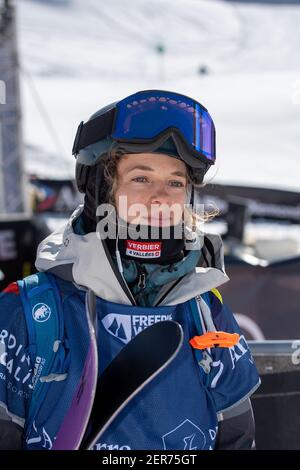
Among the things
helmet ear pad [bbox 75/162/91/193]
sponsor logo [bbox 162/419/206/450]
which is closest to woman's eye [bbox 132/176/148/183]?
helmet ear pad [bbox 75/162/91/193]

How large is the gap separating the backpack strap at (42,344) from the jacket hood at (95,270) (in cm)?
13

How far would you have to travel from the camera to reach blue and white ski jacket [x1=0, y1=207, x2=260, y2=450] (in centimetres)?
182

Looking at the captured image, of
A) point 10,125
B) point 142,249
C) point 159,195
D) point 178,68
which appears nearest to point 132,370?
point 142,249

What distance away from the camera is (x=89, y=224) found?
84.1 inches

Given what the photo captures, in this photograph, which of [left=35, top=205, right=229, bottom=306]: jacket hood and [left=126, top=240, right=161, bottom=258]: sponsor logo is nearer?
[left=35, top=205, right=229, bottom=306]: jacket hood

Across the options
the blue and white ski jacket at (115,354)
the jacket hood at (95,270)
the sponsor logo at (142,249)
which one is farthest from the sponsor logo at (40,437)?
the sponsor logo at (142,249)

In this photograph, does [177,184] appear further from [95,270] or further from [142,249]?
[95,270]

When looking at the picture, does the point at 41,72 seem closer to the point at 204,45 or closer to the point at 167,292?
the point at 204,45

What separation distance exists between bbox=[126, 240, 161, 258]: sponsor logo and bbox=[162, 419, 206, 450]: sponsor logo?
1.62 ft

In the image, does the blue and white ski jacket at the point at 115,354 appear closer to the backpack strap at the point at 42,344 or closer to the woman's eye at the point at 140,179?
the backpack strap at the point at 42,344

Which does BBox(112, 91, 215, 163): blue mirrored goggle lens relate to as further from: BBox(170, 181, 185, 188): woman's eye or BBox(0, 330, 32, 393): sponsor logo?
BBox(0, 330, 32, 393): sponsor logo

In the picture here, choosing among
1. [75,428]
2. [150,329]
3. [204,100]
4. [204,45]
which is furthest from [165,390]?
[204,45]

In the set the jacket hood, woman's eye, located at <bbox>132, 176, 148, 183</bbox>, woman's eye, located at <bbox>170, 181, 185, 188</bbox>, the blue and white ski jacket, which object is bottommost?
the blue and white ski jacket

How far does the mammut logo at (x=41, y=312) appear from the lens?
5.99 feet
